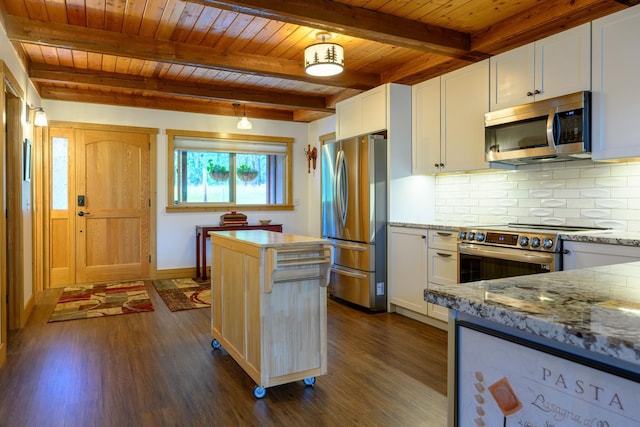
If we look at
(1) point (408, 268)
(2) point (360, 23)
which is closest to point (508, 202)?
(1) point (408, 268)

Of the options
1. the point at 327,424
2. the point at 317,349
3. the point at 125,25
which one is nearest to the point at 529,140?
the point at 317,349

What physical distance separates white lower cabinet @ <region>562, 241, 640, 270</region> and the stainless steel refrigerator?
1.85 meters

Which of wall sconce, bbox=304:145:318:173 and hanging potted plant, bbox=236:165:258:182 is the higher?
wall sconce, bbox=304:145:318:173

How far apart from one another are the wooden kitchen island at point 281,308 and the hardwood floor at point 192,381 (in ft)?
0.47

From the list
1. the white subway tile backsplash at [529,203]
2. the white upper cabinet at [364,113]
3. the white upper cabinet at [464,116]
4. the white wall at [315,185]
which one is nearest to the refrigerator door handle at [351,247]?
the white upper cabinet at [464,116]

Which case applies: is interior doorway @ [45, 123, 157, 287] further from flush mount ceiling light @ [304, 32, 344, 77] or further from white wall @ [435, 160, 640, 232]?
white wall @ [435, 160, 640, 232]

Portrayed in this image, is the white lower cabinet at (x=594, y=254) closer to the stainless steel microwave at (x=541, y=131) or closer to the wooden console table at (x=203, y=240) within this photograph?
the stainless steel microwave at (x=541, y=131)

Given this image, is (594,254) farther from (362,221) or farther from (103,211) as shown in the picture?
(103,211)

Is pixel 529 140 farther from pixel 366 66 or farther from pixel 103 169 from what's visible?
pixel 103 169

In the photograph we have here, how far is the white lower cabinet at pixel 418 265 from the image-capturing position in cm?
371

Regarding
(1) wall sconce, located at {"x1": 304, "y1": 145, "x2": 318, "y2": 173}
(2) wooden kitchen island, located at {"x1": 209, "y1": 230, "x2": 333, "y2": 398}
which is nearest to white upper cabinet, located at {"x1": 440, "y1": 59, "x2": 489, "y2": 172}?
(2) wooden kitchen island, located at {"x1": 209, "y1": 230, "x2": 333, "y2": 398}

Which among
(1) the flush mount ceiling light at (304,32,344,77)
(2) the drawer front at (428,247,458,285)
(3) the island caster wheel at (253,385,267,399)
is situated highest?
(1) the flush mount ceiling light at (304,32,344,77)

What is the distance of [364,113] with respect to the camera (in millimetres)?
4688

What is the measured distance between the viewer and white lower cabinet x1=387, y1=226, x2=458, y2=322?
371 centimetres
